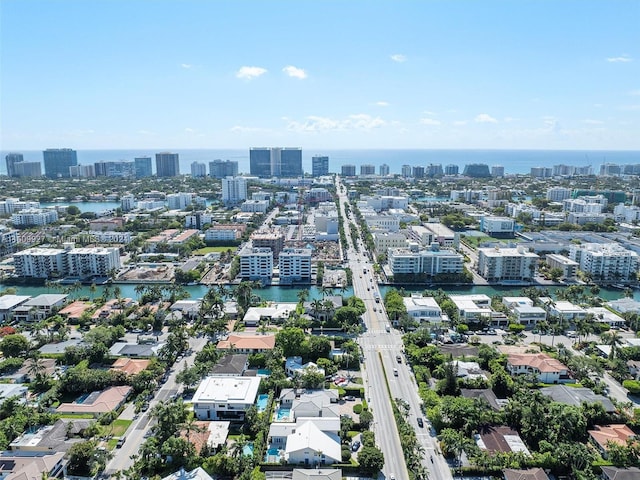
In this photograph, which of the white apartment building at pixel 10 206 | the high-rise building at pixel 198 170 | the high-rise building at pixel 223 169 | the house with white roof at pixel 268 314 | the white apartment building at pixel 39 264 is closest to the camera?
the house with white roof at pixel 268 314

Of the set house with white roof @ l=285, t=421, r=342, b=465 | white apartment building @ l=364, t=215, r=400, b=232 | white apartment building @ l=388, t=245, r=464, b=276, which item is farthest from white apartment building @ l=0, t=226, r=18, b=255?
house with white roof @ l=285, t=421, r=342, b=465

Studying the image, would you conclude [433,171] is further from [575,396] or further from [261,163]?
[575,396]

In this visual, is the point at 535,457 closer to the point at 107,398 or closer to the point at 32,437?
the point at 107,398

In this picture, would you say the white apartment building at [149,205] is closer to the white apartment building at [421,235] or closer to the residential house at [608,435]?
the white apartment building at [421,235]

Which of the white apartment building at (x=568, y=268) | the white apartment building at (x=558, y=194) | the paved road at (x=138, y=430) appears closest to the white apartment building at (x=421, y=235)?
the white apartment building at (x=568, y=268)

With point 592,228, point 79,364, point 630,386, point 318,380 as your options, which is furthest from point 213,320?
point 592,228

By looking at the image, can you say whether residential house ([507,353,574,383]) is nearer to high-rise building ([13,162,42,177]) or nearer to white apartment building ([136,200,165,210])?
white apartment building ([136,200,165,210])
